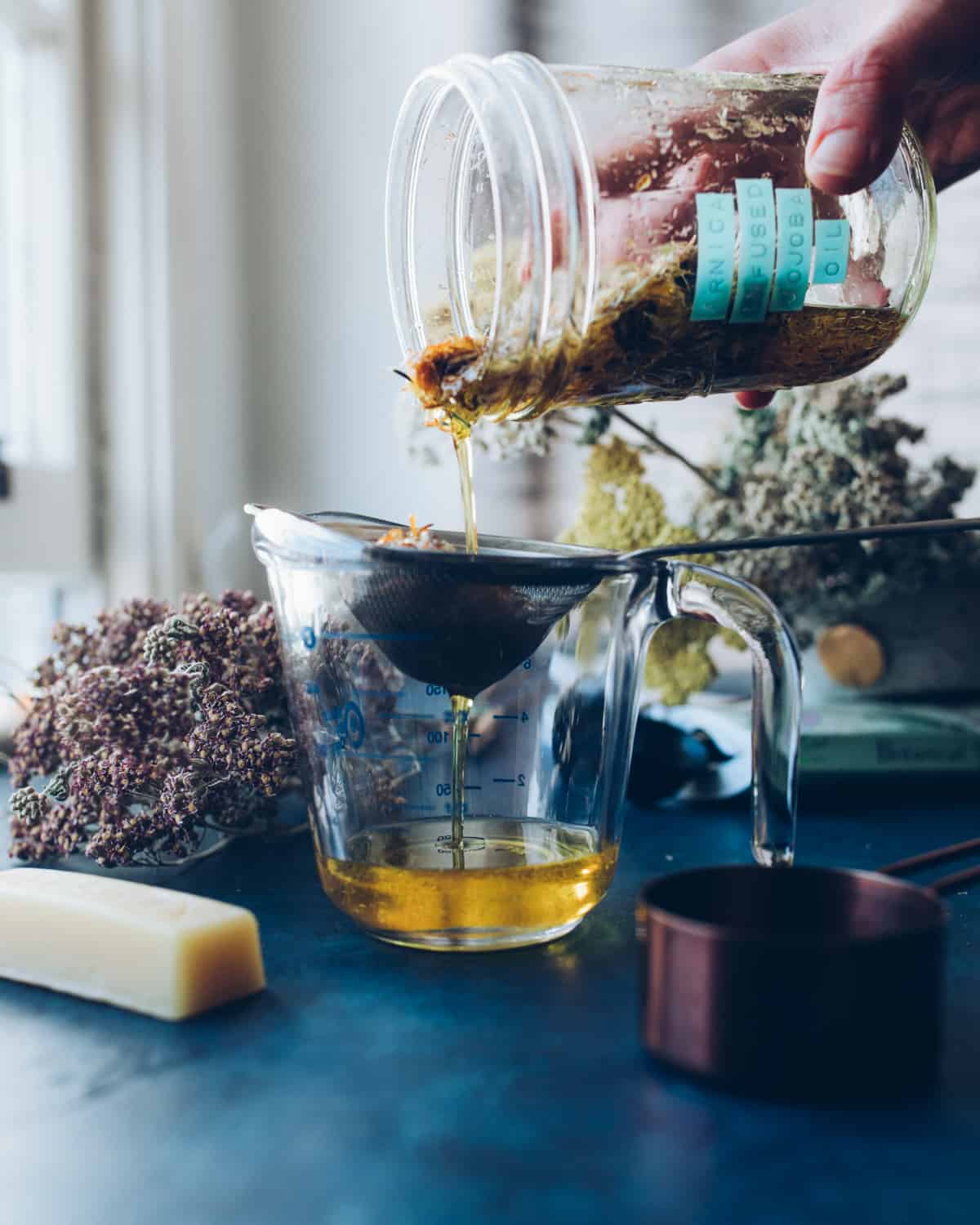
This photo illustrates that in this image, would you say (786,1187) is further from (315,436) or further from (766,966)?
(315,436)

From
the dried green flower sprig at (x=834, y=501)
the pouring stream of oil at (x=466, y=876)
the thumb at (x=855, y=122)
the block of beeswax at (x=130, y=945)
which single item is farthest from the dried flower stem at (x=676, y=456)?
the block of beeswax at (x=130, y=945)

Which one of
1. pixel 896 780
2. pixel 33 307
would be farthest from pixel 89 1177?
pixel 33 307

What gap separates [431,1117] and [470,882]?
0.16m

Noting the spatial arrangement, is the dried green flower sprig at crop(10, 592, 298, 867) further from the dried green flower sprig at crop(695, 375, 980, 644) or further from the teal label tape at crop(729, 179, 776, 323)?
the dried green flower sprig at crop(695, 375, 980, 644)

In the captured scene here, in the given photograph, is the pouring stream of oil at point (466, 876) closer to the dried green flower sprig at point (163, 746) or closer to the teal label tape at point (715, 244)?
the dried green flower sprig at point (163, 746)

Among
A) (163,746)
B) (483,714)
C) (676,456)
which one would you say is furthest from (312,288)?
(483,714)

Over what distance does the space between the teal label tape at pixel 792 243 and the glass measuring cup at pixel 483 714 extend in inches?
6.8

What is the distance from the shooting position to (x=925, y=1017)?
0.44 meters

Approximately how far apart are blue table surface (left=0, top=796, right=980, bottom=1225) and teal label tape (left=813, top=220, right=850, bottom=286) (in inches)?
14.4

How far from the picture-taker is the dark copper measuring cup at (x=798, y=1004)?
1.37 ft

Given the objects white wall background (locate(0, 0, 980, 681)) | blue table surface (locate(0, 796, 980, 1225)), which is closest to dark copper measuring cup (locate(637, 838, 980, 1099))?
blue table surface (locate(0, 796, 980, 1225))

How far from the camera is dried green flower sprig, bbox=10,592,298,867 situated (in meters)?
0.71

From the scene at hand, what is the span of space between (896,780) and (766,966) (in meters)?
0.65

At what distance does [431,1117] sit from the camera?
0.44m
